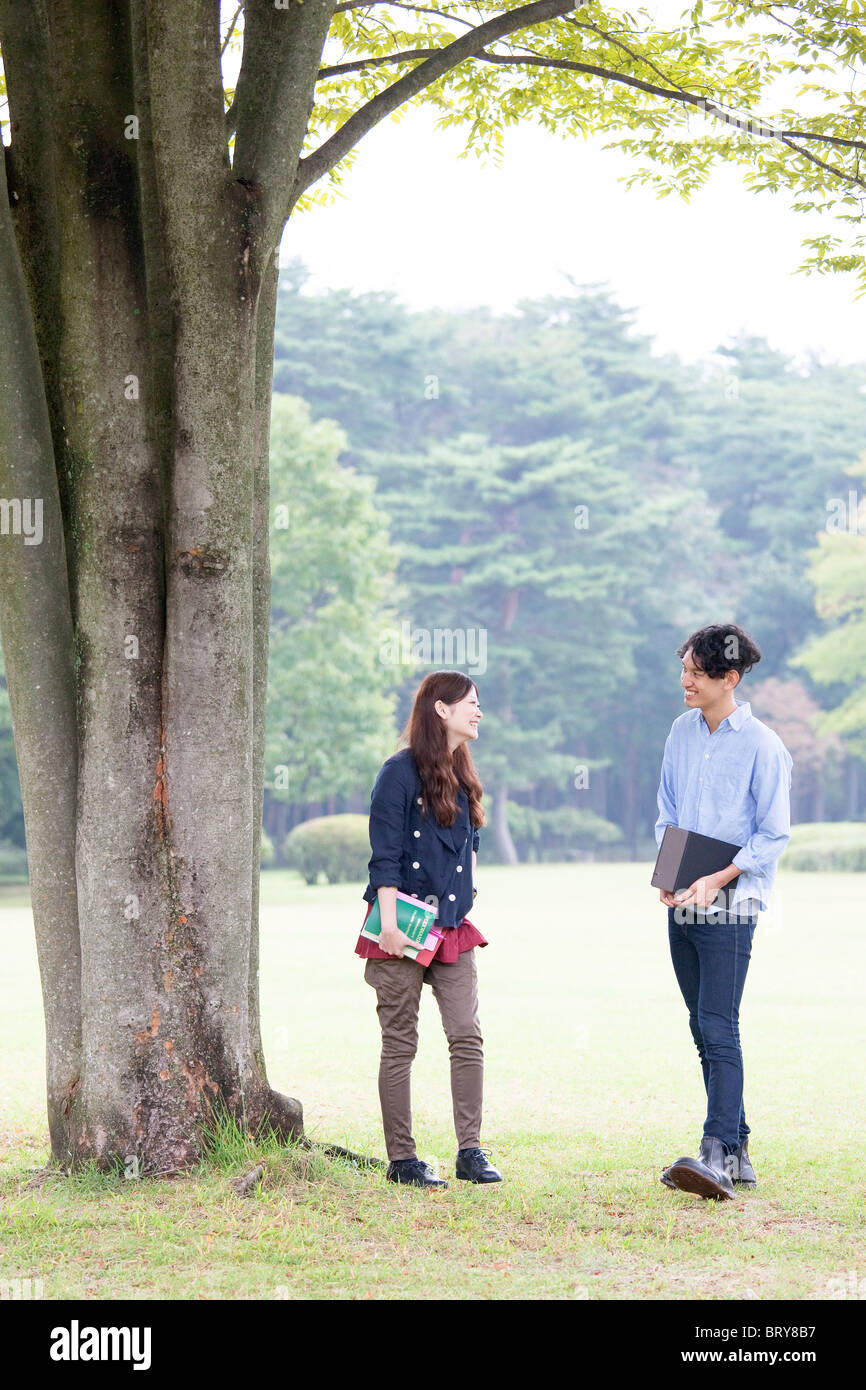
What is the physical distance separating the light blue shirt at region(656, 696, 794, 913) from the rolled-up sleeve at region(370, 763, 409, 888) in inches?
36.1

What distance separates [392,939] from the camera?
4.92 metres

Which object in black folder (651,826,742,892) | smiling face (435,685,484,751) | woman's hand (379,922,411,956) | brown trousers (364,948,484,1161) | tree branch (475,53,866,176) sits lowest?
brown trousers (364,948,484,1161)

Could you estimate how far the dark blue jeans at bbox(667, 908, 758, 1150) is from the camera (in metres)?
4.91

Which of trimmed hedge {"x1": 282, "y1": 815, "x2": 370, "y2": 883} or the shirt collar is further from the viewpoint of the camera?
trimmed hedge {"x1": 282, "y1": 815, "x2": 370, "y2": 883}

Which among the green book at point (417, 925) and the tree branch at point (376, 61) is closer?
the green book at point (417, 925)

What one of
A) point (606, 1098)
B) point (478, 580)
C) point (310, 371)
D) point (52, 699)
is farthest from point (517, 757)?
point (52, 699)

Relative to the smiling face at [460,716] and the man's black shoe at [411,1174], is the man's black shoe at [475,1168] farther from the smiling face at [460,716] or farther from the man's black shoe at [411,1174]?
the smiling face at [460,716]

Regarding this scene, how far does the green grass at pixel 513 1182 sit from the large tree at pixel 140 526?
45cm

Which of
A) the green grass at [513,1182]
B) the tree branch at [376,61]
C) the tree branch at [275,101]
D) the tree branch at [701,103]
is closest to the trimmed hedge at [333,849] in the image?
the green grass at [513,1182]

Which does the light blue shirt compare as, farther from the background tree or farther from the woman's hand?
the background tree

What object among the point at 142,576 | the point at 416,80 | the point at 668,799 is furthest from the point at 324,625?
the point at 142,576

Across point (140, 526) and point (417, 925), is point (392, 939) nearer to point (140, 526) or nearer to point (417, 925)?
point (417, 925)

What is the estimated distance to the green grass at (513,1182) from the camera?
397 cm

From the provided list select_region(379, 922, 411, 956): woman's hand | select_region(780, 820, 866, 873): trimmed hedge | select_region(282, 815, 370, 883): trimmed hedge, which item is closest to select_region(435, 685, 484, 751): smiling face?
select_region(379, 922, 411, 956): woman's hand
